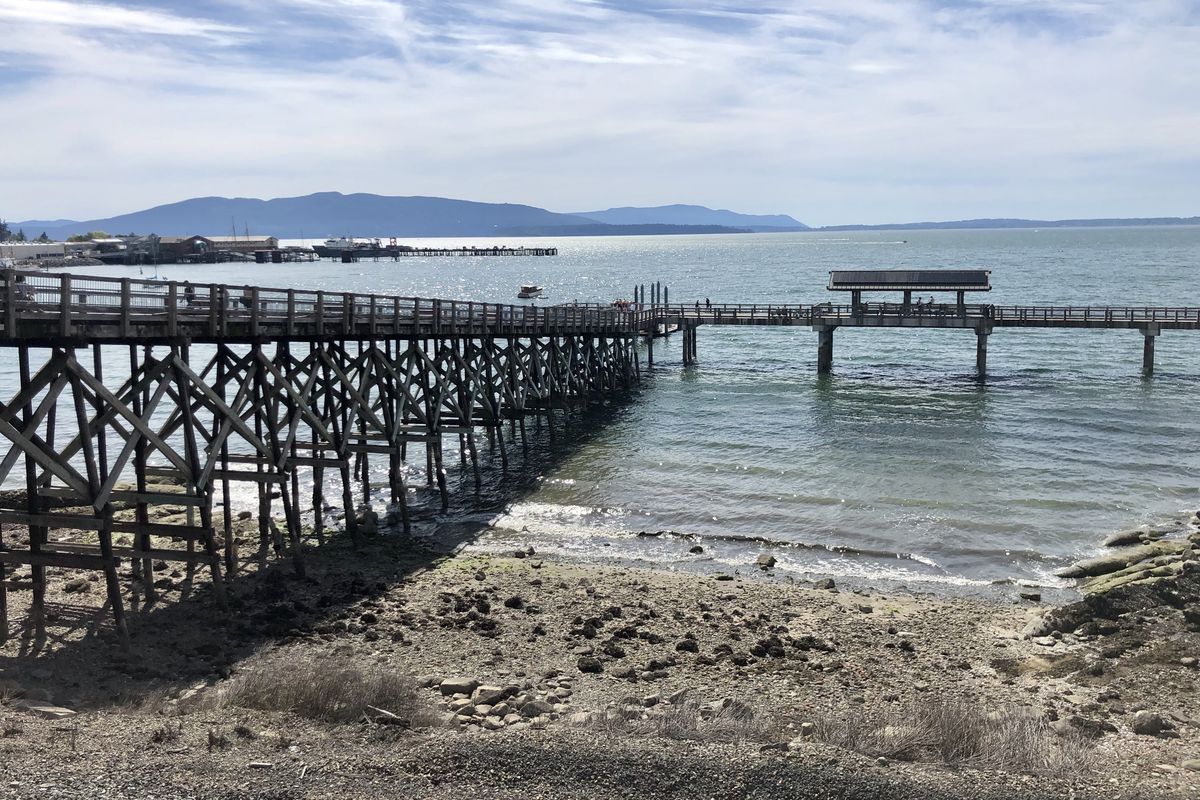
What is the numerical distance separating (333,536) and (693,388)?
29135 mm

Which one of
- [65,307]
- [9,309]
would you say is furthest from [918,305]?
[9,309]

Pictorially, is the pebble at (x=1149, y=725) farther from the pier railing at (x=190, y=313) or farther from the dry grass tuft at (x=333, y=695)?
the pier railing at (x=190, y=313)

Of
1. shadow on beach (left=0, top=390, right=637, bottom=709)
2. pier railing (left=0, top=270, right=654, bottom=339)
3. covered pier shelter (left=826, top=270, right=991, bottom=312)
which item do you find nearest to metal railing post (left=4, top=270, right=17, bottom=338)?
pier railing (left=0, top=270, right=654, bottom=339)


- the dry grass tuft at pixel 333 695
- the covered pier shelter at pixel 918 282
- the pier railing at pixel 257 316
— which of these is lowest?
the dry grass tuft at pixel 333 695

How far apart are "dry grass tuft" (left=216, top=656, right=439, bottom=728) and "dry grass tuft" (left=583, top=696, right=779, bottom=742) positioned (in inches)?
90.1

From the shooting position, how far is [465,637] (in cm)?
1688

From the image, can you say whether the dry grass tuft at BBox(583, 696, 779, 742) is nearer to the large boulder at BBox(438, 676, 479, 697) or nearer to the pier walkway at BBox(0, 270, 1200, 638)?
the large boulder at BBox(438, 676, 479, 697)

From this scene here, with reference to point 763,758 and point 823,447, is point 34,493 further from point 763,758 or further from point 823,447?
point 823,447

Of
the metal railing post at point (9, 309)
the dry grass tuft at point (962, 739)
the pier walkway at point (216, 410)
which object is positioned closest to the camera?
the dry grass tuft at point (962, 739)

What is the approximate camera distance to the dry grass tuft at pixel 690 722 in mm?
12109

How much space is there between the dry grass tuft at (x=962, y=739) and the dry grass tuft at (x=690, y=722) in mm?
817

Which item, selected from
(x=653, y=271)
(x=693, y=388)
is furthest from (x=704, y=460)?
(x=653, y=271)

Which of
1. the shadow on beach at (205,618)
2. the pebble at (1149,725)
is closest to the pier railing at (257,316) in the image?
the shadow on beach at (205,618)

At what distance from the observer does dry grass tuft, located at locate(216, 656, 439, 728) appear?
1256cm
